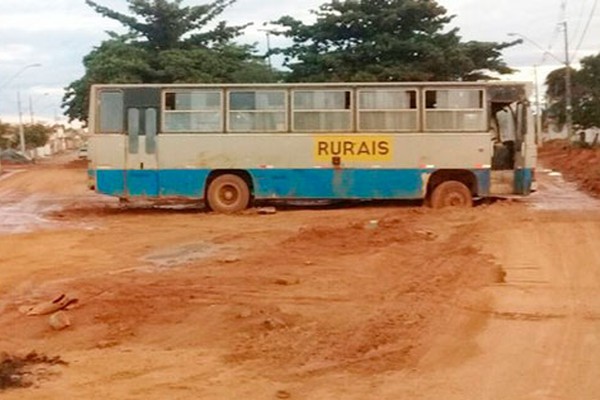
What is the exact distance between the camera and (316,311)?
9961mm

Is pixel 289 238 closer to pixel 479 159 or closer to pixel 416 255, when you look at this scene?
pixel 416 255

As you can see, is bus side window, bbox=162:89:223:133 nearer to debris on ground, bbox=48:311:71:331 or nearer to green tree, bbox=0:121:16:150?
debris on ground, bbox=48:311:71:331

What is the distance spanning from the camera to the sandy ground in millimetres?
7387

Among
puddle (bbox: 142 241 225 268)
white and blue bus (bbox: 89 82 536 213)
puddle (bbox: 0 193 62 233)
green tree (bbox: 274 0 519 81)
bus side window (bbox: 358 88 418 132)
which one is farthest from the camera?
green tree (bbox: 274 0 519 81)

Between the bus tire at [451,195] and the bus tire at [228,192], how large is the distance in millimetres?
4254

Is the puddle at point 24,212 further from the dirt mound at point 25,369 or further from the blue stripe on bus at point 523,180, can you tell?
the dirt mound at point 25,369

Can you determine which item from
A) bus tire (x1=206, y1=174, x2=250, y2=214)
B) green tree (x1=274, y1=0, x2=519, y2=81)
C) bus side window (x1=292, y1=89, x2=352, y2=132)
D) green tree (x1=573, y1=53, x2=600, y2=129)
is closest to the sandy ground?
bus tire (x1=206, y1=174, x2=250, y2=214)

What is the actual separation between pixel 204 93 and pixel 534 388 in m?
17.0

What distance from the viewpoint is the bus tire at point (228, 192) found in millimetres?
23219

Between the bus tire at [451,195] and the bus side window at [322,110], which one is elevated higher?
the bus side window at [322,110]

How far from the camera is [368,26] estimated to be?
43.8 meters

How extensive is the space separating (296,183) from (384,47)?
20.8 metres

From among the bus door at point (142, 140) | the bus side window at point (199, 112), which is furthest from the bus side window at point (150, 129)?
the bus side window at point (199, 112)

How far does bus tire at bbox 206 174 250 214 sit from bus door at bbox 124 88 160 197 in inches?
50.6
